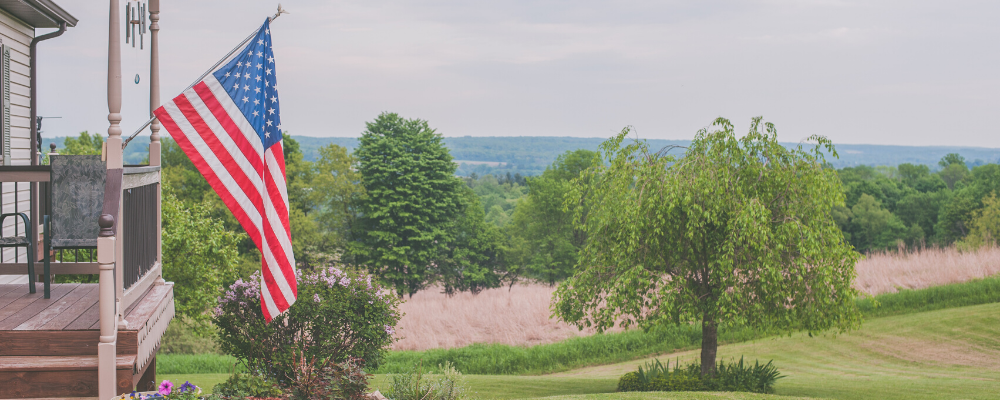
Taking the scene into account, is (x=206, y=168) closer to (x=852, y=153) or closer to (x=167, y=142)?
(x=167, y=142)

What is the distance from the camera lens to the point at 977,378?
48.6ft

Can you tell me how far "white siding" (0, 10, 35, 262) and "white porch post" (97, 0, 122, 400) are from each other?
227 inches

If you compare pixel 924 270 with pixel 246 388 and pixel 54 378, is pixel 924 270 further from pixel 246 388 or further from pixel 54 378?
pixel 54 378

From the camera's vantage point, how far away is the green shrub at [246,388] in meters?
Result: 5.49

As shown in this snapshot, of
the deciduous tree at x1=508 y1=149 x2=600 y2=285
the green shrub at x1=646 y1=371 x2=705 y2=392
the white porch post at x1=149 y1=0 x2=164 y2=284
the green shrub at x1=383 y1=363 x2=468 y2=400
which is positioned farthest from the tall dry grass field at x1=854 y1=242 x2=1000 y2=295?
the white porch post at x1=149 y1=0 x2=164 y2=284

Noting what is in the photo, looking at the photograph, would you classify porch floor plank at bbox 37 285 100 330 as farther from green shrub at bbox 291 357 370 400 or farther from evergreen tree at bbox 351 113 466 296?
evergreen tree at bbox 351 113 466 296

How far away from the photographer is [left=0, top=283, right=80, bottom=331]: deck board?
4.79 metres

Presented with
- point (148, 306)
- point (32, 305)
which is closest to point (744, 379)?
point (148, 306)

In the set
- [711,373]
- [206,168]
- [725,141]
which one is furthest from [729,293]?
[206,168]

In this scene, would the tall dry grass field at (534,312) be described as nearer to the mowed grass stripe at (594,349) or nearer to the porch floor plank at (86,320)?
the mowed grass stripe at (594,349)

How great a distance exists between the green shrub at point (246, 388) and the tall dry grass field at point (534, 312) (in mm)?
17492

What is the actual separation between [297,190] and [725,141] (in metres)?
29.9

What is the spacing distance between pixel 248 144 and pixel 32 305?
7.39 ft

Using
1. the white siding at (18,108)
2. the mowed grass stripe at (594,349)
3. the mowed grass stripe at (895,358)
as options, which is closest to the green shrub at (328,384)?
the white siding at (18,108)
